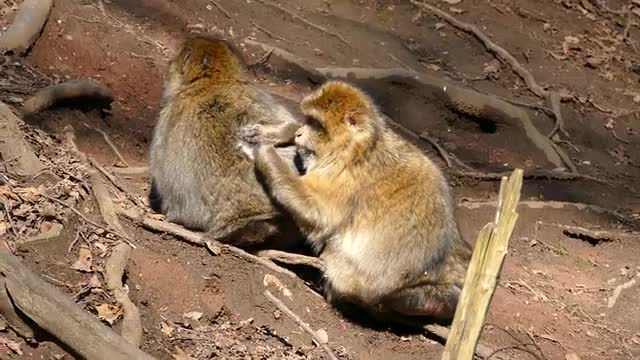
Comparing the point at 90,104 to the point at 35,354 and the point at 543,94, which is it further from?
the point at 543,94

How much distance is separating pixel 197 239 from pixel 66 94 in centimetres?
192

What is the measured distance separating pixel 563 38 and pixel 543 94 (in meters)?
1.68

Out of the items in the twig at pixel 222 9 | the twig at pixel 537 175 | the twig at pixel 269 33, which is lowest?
the twig at pixel 537 175

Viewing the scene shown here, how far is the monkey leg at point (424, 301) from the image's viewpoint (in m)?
6.97

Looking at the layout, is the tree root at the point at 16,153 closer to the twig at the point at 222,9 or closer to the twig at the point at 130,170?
the twig at the point at 130,170

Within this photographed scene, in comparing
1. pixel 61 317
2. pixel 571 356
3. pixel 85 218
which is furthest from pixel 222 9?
pixel 61 317

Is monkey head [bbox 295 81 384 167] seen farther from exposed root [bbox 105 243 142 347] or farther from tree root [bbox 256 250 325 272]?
exposed root [bbox 105 243 142 347]

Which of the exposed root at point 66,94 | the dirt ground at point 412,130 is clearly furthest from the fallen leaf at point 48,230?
the exposed root at point 66,94

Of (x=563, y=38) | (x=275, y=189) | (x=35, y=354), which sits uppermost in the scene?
(x=563, y=38)

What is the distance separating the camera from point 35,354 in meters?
5.95

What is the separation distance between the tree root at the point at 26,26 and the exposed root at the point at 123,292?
277 centimetres

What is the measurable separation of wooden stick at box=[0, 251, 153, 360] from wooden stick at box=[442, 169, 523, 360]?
1.80 m

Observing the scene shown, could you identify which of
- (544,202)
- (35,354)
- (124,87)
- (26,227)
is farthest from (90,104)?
(544,202)

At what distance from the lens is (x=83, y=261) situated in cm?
660
